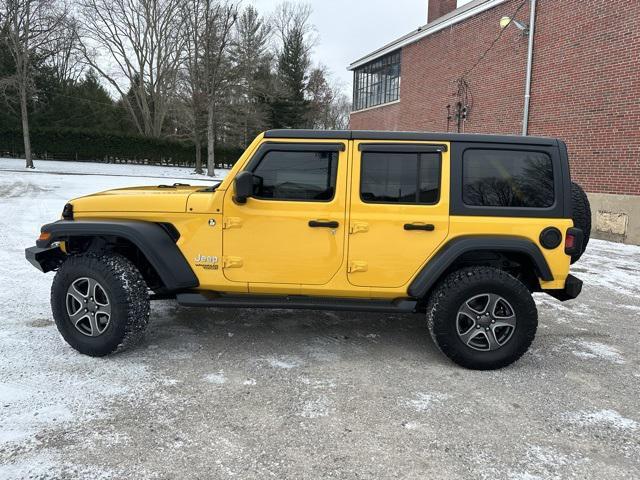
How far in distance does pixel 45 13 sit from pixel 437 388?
32.1 m

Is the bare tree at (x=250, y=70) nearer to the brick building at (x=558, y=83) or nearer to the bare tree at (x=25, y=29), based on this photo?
the bare tree at (x=25, y=29)

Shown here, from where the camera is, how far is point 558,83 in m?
12.6

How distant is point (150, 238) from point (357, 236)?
1574 millimetres

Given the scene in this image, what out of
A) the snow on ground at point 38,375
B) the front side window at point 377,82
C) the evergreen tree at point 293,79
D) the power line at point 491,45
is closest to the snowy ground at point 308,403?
the snow on ground at point 38,375

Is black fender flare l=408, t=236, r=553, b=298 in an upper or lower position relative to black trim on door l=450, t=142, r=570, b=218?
lower

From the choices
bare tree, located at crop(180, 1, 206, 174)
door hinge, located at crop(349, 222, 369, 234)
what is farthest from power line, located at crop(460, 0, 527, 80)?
bare tree, located at crop(180, 1, 206, 174)

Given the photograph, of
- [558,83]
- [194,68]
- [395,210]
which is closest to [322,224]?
[395,210]

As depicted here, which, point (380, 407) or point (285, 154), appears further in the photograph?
point (285, 154)

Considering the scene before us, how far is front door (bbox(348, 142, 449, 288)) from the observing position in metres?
3.63

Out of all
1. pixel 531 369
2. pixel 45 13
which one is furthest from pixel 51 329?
pixel 45 13

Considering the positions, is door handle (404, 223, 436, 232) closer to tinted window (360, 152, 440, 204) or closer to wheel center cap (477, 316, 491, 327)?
tinted window (360, 152, 440, 204)

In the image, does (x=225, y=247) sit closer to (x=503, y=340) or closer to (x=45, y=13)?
(x=503, y=340)

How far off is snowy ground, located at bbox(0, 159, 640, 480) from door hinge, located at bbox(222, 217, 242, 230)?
1.04 metres

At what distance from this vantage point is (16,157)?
3391cm
